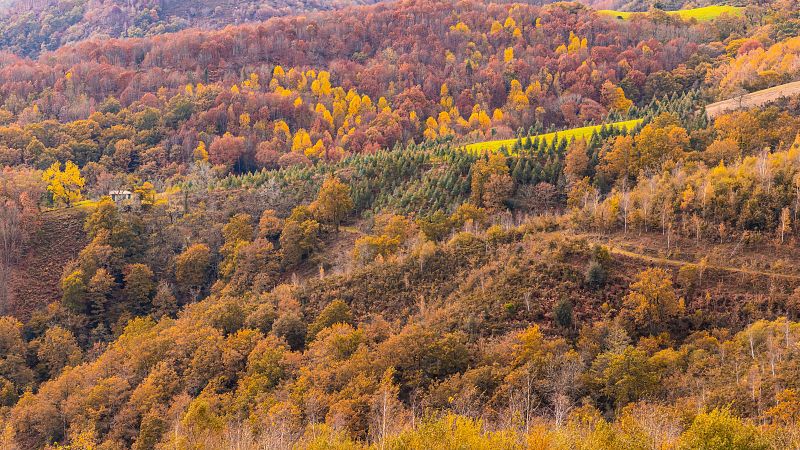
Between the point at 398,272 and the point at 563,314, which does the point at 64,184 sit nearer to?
the point at 398,272

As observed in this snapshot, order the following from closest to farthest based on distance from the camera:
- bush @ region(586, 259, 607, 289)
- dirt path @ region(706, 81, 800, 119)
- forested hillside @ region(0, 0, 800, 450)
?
forested hillside @ region(0, 0, 800, 450), bush @ region(586, 259, 607, 289), dirt path @ region(706, 81, 800, 119)

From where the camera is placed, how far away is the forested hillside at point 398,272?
39.8 m

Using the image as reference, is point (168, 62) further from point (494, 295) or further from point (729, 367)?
point (729, 367)

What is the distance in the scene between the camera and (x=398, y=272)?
57969mm

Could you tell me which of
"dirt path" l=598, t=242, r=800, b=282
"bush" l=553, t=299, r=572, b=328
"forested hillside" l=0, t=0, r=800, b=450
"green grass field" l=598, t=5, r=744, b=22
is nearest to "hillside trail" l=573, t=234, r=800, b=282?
"dirt path" l=598, t=242, r=800, b=282

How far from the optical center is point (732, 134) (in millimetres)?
66625

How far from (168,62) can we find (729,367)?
5274 inches

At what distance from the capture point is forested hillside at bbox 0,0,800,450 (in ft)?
131

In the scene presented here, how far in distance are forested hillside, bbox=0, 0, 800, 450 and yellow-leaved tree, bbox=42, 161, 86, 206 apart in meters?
0.39

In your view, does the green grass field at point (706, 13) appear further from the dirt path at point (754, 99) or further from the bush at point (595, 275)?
the bush at point (595, 275)

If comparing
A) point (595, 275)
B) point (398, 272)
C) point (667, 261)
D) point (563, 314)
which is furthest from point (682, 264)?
point (398, 272)

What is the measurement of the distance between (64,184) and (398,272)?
177ft

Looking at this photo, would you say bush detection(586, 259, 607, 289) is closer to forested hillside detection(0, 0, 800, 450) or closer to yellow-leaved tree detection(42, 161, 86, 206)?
forested hillside detection(0, 0, 800, 450)

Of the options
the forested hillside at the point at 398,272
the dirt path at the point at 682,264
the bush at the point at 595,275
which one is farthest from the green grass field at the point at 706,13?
the bush at the point at 595,275
